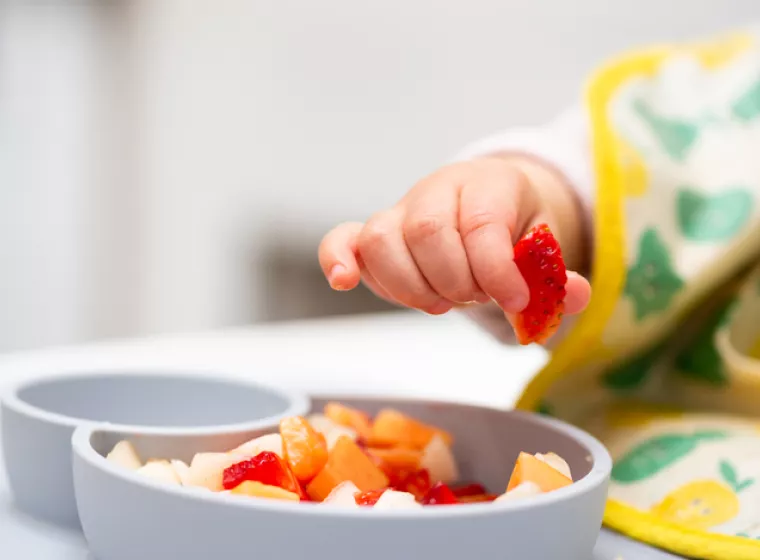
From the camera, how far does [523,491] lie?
282 millimetres

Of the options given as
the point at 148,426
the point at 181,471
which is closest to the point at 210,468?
the point at 181,471

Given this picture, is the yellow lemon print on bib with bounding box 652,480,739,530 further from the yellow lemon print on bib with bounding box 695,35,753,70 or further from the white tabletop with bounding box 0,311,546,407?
the yellow lemon print on bib with bounding box 695,35,753,70

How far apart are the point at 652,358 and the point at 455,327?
0.43 metres

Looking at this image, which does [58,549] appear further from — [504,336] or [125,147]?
[125,147]

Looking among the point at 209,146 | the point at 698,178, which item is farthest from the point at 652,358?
the point at 209,146

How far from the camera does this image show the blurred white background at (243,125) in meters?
1.44

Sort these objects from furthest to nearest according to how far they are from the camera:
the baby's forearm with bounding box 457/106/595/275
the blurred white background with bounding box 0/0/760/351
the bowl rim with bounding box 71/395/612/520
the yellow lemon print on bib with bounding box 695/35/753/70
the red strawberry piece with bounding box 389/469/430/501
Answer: the blurred white background with bounding box 0/0/760/351 < the yellow lemon print on bib with bounding box 695/35/753/70 < the baby's forearm with bounding box 457/106/595/275 < the red strawberry piece with bounding box 389/469/430/501 < the bowl rim with bounding box 71/395/612/520

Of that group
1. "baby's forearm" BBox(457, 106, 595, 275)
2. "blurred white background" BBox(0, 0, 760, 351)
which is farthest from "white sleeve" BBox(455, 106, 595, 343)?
"blurred white background" BBox(0, 0, 760, 351)

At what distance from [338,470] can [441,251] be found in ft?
0.30

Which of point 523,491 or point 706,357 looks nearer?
point 523,491

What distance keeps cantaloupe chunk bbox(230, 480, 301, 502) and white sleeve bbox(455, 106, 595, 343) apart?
20cm

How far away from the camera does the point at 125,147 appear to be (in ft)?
4.85

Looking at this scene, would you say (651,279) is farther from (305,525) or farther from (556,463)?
(305,525)

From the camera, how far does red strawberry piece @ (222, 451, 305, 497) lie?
0.30 metres
